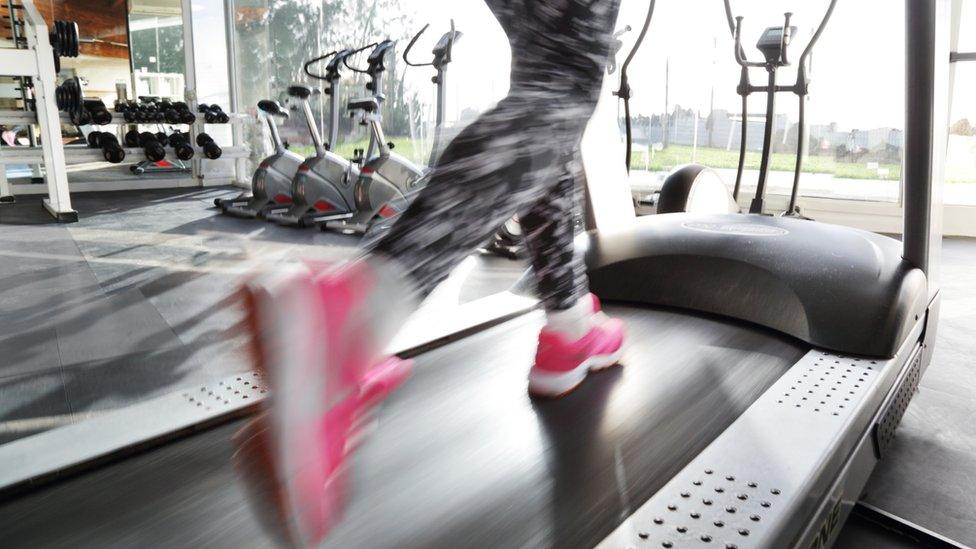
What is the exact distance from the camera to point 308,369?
638 millimetres

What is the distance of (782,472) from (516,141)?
1.89 feet

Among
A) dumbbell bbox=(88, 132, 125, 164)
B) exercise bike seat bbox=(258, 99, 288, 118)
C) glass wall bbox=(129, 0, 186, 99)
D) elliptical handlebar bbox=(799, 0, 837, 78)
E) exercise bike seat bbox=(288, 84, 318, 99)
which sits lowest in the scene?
dumbbell bbox=(88, 132, 125, 164)

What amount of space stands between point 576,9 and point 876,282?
3.22ft

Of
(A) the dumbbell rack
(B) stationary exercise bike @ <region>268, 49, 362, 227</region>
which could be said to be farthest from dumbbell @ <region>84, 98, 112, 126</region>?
(B) stationary exercise bike @ <region>268, 49, 362, 227</region>

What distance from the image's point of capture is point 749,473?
0.94 meters

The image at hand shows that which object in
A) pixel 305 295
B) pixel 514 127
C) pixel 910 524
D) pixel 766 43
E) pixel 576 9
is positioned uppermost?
pixel 766 43

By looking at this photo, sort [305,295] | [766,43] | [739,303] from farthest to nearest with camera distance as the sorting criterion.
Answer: [766,43]
[739,303]
[305,295]

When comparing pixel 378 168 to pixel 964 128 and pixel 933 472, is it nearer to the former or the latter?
pixel 933 472

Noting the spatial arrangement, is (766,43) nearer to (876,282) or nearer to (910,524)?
(876,282)

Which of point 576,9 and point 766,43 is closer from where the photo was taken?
point 576,9

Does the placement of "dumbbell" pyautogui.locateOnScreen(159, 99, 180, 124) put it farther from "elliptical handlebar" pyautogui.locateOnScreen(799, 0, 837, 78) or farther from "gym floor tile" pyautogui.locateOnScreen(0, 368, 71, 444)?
"elliptical handlebar" pyautogui.locateOnScreen(799, 0, 837, 78)

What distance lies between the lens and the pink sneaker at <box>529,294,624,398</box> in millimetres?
1226

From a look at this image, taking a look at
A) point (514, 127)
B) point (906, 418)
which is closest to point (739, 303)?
point (906, 418)

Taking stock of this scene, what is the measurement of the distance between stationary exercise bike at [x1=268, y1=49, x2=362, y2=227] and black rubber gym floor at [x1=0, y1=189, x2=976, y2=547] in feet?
0.86
